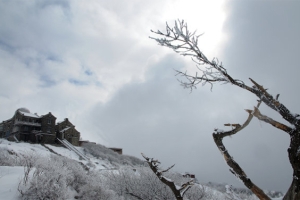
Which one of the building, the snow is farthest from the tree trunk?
the building

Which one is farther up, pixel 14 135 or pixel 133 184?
pixel 14 135

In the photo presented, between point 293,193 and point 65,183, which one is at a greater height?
point 65,183

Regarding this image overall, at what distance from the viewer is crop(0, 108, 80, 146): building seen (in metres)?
55.7

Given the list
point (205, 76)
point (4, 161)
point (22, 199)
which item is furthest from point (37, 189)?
point (205, 76)

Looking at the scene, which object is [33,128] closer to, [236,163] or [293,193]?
[236,163]

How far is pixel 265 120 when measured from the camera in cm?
255

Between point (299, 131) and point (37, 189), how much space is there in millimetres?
17010

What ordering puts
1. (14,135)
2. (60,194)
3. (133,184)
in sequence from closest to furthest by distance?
(60,194) < (133,184) < (14,135)

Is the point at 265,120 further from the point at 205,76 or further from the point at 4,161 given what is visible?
the point at 4,161

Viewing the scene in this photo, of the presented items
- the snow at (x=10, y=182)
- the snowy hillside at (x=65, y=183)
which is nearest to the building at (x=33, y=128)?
the snowy hillside at (x=65, y=183)

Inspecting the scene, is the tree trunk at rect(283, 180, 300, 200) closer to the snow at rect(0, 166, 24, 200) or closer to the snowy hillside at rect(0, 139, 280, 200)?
the snowy hillside at rect(0, 139, 280, 200)

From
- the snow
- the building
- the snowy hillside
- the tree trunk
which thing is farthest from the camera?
the building

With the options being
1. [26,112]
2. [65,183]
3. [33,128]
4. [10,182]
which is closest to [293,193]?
[65,183]

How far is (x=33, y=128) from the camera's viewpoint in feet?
189
